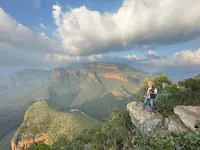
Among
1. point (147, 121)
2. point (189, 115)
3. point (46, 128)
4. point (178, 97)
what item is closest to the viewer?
point (189, 115)

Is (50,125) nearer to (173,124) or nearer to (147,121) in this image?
(147,121)

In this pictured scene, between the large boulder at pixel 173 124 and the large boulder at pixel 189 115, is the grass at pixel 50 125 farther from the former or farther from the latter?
the large boulder at pixel 189 115

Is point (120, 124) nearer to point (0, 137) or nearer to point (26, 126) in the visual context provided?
point (26, 126)

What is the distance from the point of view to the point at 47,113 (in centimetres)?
11806

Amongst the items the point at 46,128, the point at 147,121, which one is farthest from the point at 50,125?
the point at 147,121

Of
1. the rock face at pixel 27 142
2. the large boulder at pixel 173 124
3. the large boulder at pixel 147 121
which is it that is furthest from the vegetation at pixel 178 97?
the rock face at pixel 27 142

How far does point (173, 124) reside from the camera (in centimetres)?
1323

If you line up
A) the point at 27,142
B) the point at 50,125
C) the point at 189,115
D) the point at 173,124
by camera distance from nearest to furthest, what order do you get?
the point at 189,115
the point at 173,124
the point at 27,142
the point at 50,125

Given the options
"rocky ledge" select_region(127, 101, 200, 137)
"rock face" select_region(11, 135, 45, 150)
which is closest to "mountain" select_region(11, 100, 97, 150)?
"rock face" select_region(11, 135, 45, 150)

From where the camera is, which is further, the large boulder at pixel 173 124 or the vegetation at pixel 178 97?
the vegetation at pixel 178 97

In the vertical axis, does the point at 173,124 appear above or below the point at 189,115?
below

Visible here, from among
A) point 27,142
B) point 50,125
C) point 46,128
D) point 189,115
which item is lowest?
point 27,142

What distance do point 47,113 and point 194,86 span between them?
120546 mm

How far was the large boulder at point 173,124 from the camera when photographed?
1230 centimetres
